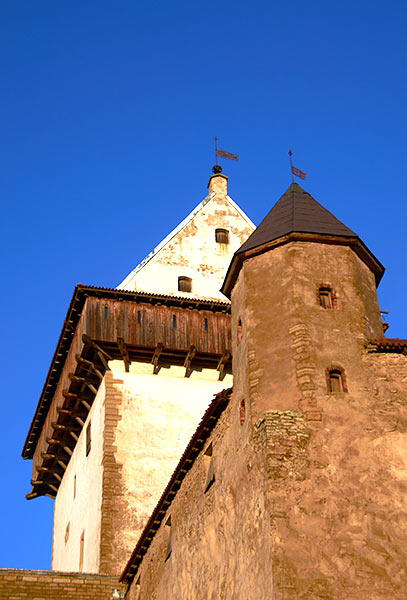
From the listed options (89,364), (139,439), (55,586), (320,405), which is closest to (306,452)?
(320,405)

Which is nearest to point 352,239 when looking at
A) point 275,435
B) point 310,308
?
point 310,308

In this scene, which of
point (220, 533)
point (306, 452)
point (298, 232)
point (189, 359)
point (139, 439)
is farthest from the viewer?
point (189, 359)

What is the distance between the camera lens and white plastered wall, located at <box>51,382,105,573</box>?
88.4 ft

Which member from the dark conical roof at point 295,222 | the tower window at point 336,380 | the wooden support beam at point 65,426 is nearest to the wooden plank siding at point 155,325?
the wooden support beam at point 65,426

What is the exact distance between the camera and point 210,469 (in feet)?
58.3

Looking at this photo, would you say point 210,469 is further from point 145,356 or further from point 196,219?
point 196,219

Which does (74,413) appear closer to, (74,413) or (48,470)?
(74,413)

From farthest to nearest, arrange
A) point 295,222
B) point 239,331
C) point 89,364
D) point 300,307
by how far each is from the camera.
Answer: point 89,364 → point 295,222 → point 239,331 → point 300,307

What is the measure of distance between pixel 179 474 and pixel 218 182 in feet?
57.0

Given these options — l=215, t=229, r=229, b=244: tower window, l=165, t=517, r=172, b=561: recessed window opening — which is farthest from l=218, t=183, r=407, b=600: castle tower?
l=215, t=229, r=229, b=244: tower window

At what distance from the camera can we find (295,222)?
56.3ft

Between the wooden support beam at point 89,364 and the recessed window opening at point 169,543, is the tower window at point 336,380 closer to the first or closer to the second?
the recessed window opening at point 169,543

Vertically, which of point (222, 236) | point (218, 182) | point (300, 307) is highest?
point (218, 182)

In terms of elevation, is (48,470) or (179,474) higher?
(48,470)
